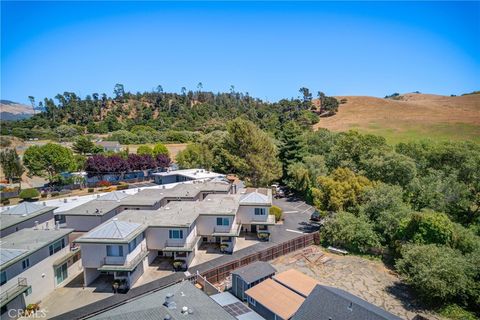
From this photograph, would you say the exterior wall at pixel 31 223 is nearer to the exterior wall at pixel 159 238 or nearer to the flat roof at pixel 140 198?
the flat roof at pixel 140 198

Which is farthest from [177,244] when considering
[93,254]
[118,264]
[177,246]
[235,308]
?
[235,308]

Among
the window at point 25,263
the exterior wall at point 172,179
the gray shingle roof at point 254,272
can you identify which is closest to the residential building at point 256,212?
the gray shingle roof at point 254,272

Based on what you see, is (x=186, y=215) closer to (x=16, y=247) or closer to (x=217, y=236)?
(x=217, y=236)

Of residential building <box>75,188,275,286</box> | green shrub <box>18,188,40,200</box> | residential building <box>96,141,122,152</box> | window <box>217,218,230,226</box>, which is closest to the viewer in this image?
residential building <box>75,188,275,286</box>

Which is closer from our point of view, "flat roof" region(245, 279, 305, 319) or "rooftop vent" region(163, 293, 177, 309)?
"rooftop vent" region(163, 293, 177, 309)

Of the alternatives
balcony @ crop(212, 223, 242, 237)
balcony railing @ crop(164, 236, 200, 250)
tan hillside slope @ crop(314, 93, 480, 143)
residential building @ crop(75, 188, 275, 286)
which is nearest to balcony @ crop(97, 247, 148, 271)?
residential building @ crop(75, 188, 275, 286)

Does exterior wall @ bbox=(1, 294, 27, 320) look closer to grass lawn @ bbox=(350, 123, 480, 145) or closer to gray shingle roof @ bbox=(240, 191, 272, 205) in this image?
gray shingle roof @ bbox=(240, 191, 272, 205)
